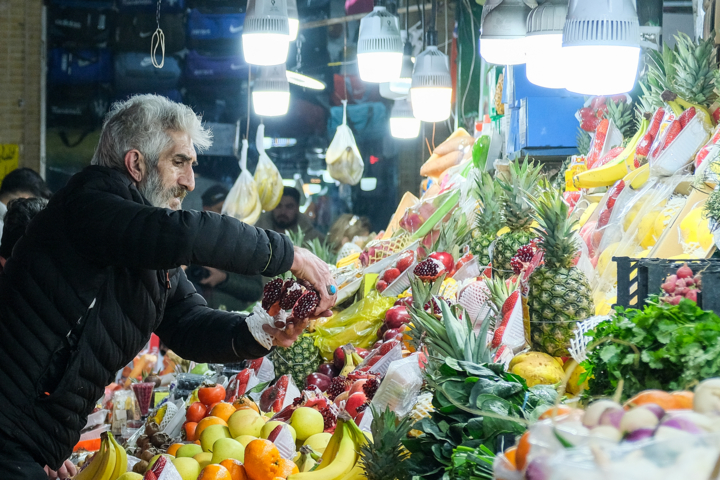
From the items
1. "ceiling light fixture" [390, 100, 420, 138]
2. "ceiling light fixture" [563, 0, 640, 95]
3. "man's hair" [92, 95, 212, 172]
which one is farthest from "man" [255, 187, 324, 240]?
"ceiling light fixture" [563, 0, 640, 95]

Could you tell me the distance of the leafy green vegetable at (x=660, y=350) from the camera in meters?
1.25

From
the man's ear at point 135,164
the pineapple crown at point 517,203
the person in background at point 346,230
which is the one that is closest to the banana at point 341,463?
the man's ear at point 135,164

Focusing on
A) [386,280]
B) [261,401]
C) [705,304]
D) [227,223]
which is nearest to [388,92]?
[386,280]

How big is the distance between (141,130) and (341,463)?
1272 millimetres

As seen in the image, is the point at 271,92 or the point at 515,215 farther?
the point at 271,92

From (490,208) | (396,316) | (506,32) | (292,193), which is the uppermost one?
(506,32)

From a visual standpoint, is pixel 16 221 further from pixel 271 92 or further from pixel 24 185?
pixel 271 92

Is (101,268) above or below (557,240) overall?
below

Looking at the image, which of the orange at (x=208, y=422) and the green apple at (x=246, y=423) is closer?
the green apple at (x=246, y=423)

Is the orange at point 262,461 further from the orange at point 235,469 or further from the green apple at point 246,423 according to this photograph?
the green apple at point 246,423

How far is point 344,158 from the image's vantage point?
27.0 ft

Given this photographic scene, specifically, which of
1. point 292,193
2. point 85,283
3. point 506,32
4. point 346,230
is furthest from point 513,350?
point 292,193

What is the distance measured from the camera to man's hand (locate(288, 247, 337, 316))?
2.33m

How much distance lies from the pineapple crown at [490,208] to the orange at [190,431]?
1991 mm
